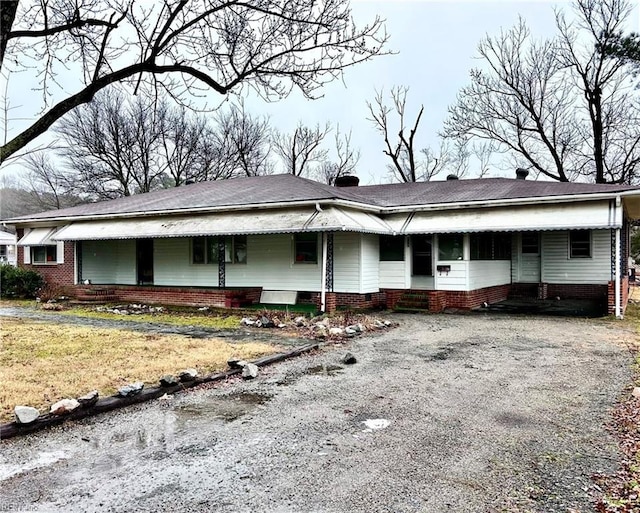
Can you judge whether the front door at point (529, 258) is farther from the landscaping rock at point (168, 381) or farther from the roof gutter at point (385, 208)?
the landscaping rock at point (168, 381)

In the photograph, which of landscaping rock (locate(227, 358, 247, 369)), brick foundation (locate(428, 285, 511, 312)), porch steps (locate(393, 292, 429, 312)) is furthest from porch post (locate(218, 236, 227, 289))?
landscaping rock (locate(227, 358, 247, 369))

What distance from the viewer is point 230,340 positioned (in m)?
9.27

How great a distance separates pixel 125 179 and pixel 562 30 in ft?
97.3

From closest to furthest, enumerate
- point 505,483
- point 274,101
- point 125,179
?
point 505,483 → point 274,101 → point 125,179

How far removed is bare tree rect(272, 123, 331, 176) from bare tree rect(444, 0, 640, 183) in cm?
1321

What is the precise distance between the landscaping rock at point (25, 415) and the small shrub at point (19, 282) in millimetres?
15366

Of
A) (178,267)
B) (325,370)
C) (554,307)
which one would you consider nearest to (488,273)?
(554,307)

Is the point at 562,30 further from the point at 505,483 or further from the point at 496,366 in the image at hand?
the point at 505,483

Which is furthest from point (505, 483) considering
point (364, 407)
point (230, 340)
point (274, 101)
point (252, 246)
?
point (252, 246)

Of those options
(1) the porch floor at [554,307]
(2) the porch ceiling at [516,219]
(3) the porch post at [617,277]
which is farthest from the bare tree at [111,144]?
(3) the porch post at [617,277]

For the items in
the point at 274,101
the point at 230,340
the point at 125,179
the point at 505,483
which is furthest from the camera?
the point at 125,179

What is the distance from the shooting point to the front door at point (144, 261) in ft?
59.9

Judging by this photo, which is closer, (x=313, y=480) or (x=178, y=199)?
(x=313, y=480)

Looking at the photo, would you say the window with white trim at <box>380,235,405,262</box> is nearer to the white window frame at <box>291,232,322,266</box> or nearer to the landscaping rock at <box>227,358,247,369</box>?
the white window frame at <box>291,232,322,266</box>
